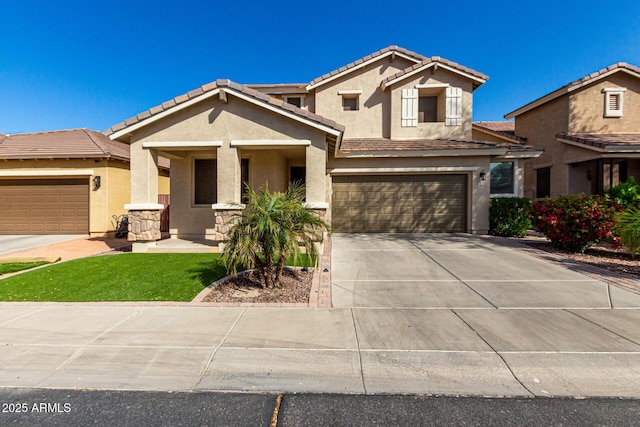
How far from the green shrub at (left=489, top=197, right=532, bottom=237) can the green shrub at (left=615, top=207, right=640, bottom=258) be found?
11.8 feet

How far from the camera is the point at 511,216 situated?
11352 millimetres

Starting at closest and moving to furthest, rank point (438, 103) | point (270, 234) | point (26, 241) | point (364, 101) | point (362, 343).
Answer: point (362, 343)
point (270, 234)
point (26, 241)
point (438, 103)
point (364, 101)

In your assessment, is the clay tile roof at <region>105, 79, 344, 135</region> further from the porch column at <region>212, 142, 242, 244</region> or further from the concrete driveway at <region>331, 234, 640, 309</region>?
the concrete driveway at <region>331, 234, 640, 309</region>

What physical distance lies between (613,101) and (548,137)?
9.65ft

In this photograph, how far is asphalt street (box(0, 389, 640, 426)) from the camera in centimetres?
245

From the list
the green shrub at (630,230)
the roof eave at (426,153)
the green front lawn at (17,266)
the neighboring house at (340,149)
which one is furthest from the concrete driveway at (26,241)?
the green shrub at (630,230)

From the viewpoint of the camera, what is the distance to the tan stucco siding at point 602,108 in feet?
47.0

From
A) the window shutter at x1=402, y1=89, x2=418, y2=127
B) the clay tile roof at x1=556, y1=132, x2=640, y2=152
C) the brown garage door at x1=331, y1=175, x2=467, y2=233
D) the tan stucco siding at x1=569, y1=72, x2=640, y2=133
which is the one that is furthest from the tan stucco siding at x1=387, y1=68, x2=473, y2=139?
the tan stucco siding at x1=569, y1=72, x2=640, y2=133

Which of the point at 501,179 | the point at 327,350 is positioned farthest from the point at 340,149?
the point at 327,350

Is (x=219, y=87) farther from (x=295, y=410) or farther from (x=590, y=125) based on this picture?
(x=590, y=125)

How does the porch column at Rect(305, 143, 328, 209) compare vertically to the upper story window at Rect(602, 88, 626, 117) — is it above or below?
below

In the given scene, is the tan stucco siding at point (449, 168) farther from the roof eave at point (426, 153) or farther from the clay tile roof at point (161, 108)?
the clay tile roof at point (161, 108)

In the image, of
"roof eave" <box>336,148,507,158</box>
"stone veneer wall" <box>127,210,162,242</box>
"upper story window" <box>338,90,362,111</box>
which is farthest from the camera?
"upper story window" <box>338,90,362,111</box>

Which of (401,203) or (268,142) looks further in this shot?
(401,203)
